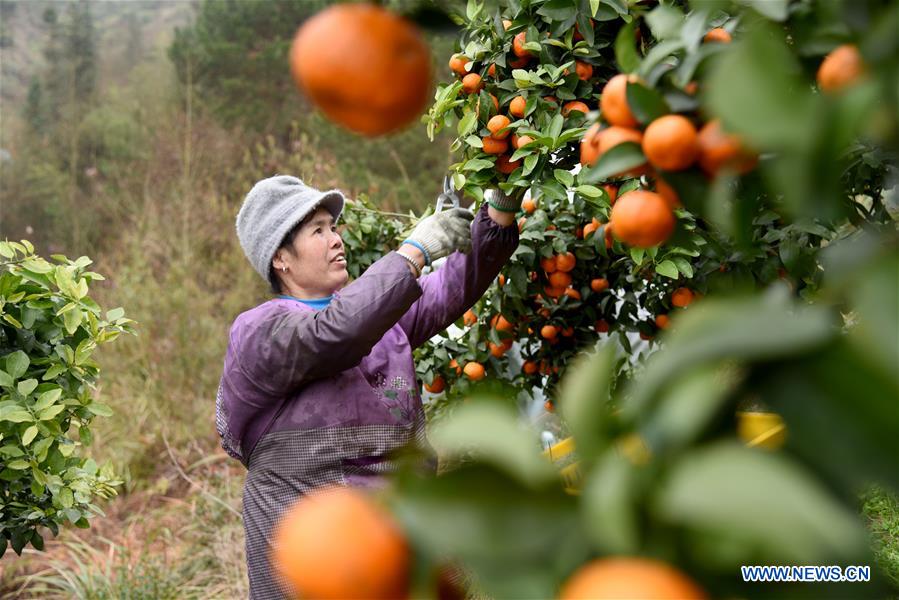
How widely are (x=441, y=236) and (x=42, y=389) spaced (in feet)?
3.26

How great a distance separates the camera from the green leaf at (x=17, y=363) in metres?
1.86

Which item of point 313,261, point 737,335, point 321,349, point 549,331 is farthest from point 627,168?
point 549,331

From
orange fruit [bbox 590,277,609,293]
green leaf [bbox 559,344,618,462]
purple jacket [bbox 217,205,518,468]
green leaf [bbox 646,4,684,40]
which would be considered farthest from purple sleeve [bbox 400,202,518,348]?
green leaf [bbox 559,344,618,462]

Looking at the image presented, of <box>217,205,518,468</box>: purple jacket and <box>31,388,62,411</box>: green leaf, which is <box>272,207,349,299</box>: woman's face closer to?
<box>217,205,518,468</box>: purple jacket

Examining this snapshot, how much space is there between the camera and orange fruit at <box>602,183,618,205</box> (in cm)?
158

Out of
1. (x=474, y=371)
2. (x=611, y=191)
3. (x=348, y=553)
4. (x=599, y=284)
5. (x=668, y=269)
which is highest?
(x=348, y=553)

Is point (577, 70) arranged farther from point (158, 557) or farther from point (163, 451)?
point (163, 451)

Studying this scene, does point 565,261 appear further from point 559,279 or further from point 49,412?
point 49,412

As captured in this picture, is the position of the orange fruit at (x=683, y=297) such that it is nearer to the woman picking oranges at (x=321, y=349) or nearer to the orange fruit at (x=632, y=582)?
the woman picking oranges at (x=321, y=349)

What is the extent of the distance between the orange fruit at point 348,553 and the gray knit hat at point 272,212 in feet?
5.38

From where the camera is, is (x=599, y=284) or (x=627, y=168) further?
(x=599, y=284)

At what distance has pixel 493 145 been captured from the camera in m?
1.64

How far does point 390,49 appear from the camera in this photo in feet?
1.46

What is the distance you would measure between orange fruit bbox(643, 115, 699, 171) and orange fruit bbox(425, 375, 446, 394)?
6.52 feet
